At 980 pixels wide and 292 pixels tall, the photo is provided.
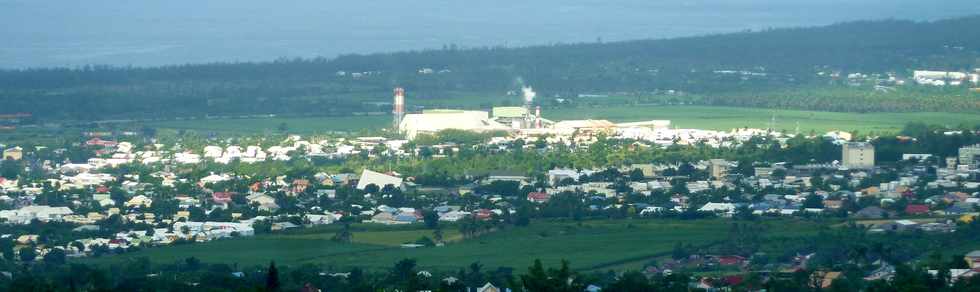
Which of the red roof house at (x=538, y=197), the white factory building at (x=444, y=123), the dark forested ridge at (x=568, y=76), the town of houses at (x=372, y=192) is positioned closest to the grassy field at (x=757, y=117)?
the dark forested ridge at (x=568, y=76)

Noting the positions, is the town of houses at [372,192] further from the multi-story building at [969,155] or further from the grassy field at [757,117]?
the grassy field at [757,117]

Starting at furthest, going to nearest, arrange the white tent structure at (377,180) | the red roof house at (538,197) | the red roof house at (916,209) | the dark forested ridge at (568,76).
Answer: the dark forested ridge at (568,76) → the white tent structure at (377,180) → the red roof house at (538,197) → the red roof house at (916,209)

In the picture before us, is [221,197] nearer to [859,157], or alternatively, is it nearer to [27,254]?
[27,254]

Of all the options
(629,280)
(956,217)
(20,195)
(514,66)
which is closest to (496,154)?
(20,195)

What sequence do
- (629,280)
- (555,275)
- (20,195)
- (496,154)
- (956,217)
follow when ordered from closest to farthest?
(555,275) → (629,280) → (956,217) → (20,195) → (496,154)

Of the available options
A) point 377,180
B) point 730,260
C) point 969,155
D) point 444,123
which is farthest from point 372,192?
point 444,123

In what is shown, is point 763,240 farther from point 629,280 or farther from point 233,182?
point 233,182

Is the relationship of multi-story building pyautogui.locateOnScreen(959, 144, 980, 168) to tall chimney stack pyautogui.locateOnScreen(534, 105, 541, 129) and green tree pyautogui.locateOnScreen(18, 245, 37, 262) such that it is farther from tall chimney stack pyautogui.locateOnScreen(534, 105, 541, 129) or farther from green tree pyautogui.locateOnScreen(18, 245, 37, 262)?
green tree pyautogui.locateOnScreen(18, 245, 37, 262)

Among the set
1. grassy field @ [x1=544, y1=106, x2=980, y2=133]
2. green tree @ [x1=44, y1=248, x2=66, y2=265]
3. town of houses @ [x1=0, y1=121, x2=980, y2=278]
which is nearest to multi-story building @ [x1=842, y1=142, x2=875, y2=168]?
town of houses @ [x1=0, y1=121, x2=980, y2=278]
